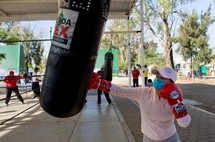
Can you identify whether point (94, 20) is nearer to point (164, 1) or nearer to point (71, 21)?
point (71, 21)

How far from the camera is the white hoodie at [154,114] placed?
3627 millimetres

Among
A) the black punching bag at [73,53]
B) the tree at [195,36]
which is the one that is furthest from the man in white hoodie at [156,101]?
the tree at [195,36]

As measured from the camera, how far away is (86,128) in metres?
8.77

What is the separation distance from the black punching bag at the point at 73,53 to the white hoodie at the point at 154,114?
34.3 inches

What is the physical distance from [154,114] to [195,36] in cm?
3351

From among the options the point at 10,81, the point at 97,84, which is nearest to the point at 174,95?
the point at 97,84

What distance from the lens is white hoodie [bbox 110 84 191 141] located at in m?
3.63

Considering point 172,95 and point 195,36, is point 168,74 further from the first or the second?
point 195,36

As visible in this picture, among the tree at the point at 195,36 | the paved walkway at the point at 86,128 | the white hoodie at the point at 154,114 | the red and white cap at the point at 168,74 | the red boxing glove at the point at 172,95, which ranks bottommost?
the paved walkway at the point at 86,128

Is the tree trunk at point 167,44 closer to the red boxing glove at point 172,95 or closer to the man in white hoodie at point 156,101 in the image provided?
the man in white hoodie at point 156,101

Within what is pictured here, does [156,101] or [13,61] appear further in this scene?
[13,61]

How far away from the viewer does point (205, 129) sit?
8445mm

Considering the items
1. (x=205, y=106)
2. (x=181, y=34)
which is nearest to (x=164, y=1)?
(x=181, y=34)

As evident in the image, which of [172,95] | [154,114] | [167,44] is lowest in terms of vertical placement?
[154,114]
